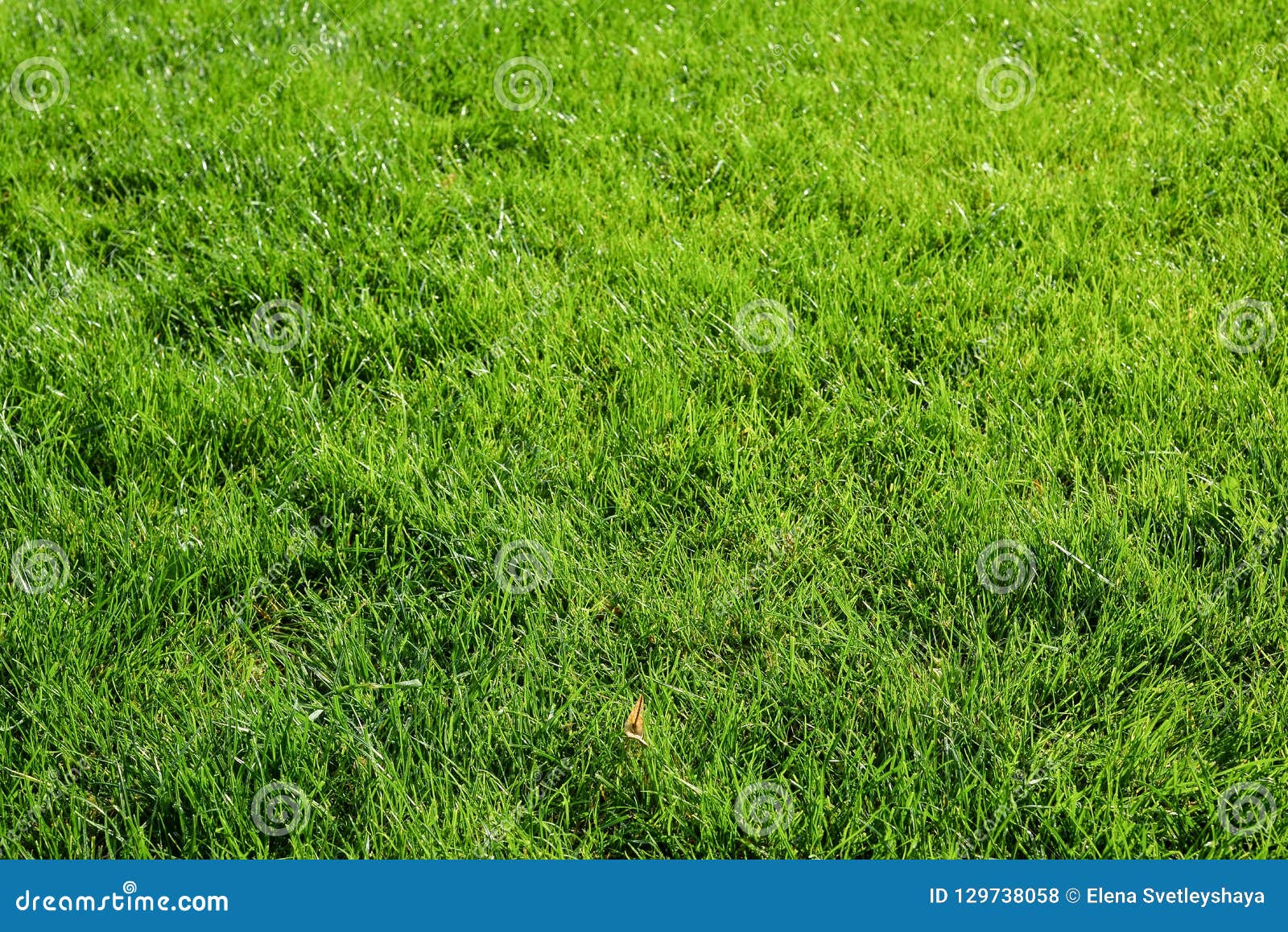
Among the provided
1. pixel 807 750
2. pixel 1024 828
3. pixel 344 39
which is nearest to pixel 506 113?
pixel 344 39

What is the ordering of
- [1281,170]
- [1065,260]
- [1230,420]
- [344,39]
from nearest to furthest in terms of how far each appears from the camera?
[1230,420] → [1065,260] → [1281,170] → [344,39]

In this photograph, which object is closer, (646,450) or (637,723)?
(637,723)

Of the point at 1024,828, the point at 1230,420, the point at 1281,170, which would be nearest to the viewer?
the point at 1024,828

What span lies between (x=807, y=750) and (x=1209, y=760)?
2.32ft

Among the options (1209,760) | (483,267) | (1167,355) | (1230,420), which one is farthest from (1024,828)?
(483,267)

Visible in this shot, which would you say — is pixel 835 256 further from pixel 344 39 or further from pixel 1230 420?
pixel 344 39

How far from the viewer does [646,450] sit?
2.76m

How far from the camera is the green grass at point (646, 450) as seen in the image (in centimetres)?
208

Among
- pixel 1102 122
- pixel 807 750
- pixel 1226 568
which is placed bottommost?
pixel 807 750

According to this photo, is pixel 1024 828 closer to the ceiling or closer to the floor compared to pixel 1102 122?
closer to the floor

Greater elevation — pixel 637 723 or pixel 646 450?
pixel 646 450

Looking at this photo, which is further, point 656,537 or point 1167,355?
point 1167,355

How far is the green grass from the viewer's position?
6.84 feet

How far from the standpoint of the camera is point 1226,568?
2424 mm
